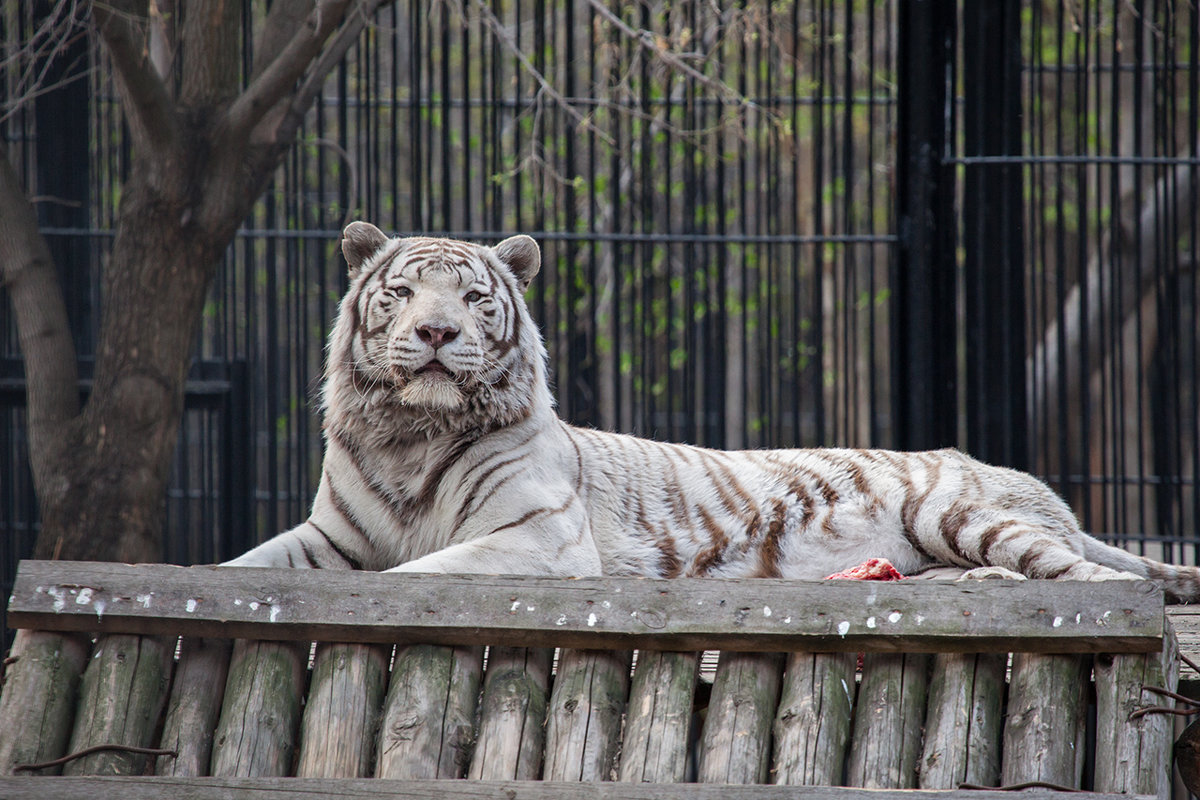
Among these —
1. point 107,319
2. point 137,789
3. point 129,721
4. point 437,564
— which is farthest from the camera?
point 107,319

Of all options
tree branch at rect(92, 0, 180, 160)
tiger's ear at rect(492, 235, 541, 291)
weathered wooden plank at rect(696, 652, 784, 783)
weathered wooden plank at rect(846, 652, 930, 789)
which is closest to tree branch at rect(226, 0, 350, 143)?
tree branch at rect(92, 0, 180, 160)

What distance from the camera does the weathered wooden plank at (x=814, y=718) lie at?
7.76 ft

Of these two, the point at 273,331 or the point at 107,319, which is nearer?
the point at 107,319

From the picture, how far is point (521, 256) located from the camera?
336 cm

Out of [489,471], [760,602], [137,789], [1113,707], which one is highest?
[489,471]

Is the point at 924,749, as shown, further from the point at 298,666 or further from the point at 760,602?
the point at 298,666

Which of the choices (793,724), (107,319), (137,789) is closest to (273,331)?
(107,319)

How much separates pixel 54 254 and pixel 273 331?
38.2 inches

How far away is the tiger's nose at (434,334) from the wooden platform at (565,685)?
0.73 meters

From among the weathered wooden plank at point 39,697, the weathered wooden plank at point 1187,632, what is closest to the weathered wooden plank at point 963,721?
the weathered wooden plank at point 1187,632

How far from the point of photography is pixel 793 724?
7.89 ft

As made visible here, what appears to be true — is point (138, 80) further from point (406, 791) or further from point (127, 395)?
point (406, 791)

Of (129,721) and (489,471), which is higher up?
(489,471)

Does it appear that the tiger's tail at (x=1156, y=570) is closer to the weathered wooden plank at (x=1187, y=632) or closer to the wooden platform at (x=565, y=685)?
the weathered wooden plank at (x=1187, y=632)
